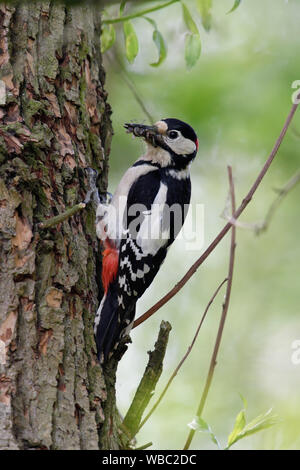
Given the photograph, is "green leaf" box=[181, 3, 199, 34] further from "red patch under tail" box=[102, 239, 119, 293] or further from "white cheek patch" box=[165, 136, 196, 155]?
"red patch under tail" box=[102, 239, 119, 293]

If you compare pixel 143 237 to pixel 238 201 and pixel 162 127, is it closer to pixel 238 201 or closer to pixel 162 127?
pixel 162 127

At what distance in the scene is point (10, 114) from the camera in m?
2.27

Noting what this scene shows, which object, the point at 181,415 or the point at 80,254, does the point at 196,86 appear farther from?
the point at 181,415

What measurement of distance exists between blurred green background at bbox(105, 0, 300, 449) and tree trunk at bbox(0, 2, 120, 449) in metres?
1.03

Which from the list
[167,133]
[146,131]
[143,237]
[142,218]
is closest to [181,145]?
[167,133]

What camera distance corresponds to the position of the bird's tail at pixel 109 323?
2.26 metres

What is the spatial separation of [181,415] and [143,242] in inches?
75.0

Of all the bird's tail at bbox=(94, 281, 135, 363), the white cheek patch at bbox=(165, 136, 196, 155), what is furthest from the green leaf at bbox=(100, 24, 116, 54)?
the bird's tail at bbox=(94, 281, 135, 363)

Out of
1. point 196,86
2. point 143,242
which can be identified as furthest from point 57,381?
point 196,86

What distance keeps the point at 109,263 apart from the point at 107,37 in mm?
1218

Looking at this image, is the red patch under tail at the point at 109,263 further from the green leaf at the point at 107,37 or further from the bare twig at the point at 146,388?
the green leaf at the point at 107,37

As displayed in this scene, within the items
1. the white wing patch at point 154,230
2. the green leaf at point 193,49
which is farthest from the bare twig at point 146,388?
the green leaf at point 193,49

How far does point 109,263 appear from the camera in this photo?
279 centimetres

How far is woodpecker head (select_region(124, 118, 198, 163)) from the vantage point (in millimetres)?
3346
